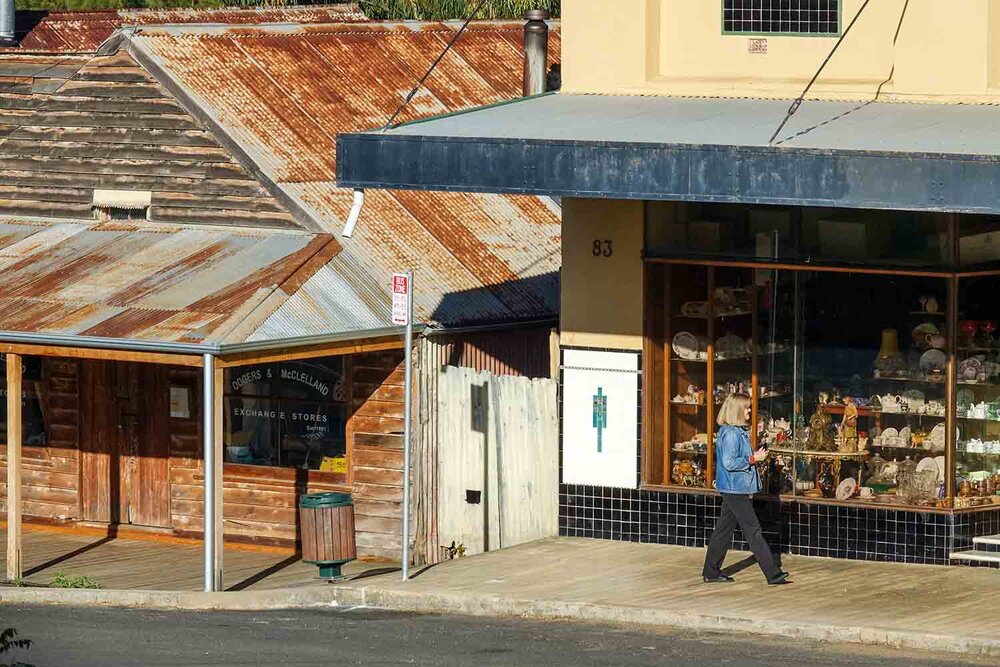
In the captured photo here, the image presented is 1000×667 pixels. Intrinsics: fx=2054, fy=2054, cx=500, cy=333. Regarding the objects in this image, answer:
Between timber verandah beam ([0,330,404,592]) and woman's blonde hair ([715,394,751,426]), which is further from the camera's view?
woman's blonde hair ([715,394,751,426])

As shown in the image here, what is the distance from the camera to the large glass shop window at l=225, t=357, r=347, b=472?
1994 cm

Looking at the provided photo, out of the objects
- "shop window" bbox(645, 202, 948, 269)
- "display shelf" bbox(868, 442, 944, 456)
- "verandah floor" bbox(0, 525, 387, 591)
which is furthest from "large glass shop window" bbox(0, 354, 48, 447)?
"display shelf" bbox(868, 442, 944, 456)

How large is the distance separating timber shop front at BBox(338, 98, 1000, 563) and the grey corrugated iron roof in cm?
5

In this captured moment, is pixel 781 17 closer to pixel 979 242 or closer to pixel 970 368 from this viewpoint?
pixel 979 242

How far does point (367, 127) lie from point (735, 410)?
5990 mm

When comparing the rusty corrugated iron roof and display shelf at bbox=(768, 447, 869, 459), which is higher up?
the rusty corrugated iron roof

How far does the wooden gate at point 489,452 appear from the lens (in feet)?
63.3

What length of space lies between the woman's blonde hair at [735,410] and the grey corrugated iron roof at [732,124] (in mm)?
2406

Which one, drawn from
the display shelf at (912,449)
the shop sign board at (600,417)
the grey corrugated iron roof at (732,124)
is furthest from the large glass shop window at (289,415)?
the display shelf at (912,449)

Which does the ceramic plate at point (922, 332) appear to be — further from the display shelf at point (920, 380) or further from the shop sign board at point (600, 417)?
the shop sign board at point (600, 417)

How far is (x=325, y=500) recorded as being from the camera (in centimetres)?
1772

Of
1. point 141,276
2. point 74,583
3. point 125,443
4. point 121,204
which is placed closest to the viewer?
point 74,583

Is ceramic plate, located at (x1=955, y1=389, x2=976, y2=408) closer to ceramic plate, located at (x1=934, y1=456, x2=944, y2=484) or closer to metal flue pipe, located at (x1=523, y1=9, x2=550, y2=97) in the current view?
ceramic plate, located at (x1=934, y1=456, x2=944, y2=484)

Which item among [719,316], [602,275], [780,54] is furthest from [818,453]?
[780,54]
